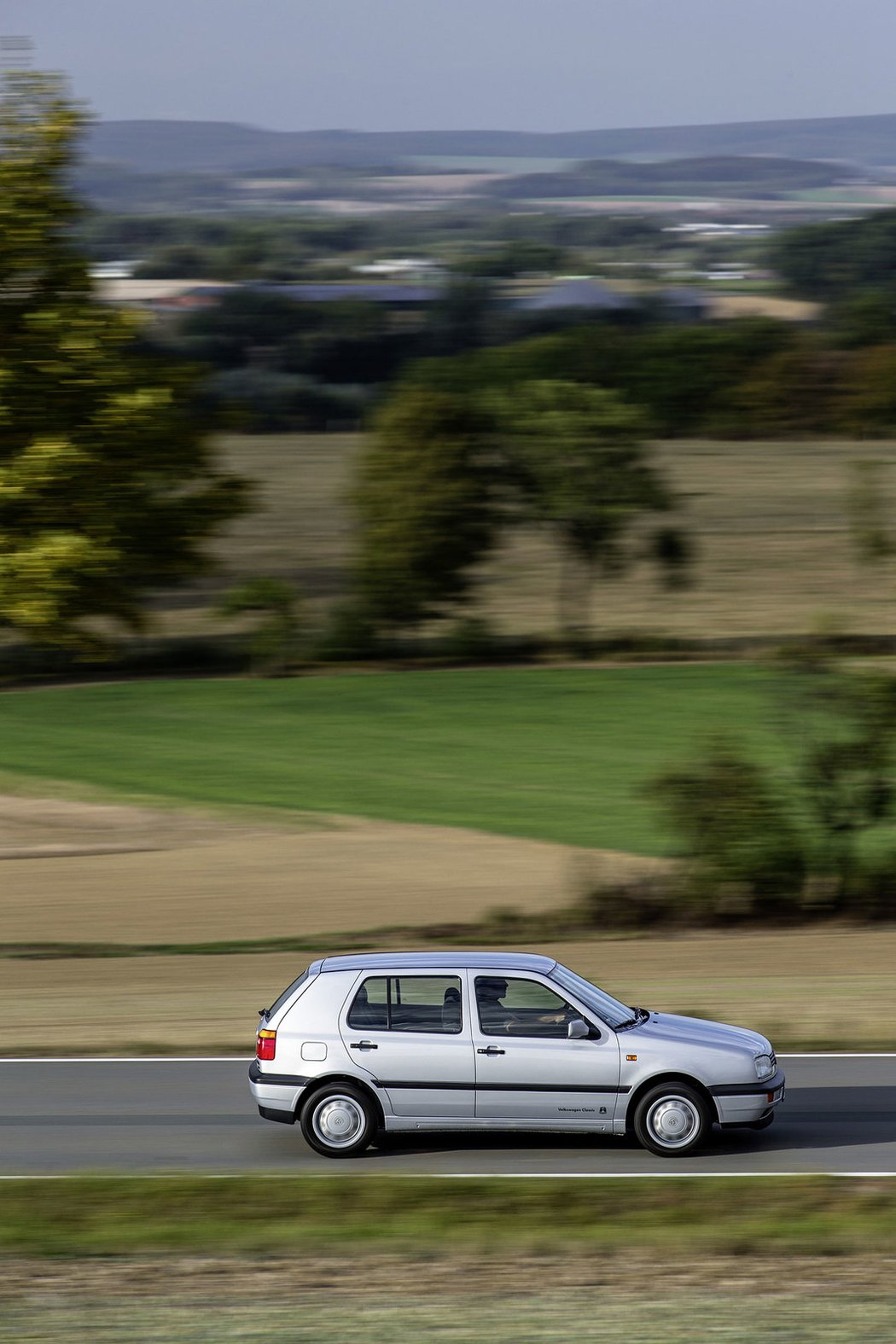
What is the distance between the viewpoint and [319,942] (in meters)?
19.4

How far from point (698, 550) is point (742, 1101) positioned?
53.2 meters

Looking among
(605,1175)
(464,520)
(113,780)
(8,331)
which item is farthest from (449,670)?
(605,1175)

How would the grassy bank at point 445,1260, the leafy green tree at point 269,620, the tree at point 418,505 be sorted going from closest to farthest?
the grassy bank at point 445,1260 < the leafy green tree at point 269,620 < the tree at point 418,505

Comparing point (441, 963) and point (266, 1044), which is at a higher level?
point (441, 963)

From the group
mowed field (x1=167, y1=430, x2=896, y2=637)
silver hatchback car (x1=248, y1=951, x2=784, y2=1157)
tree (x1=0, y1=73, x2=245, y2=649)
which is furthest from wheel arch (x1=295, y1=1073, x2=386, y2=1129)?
mowed field (x1=167, y1=430, x2=896, y2=637)

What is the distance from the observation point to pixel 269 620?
4475 cm

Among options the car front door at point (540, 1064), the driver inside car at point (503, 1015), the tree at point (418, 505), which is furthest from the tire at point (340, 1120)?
the tree at point (418, 505)

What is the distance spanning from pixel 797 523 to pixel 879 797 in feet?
153

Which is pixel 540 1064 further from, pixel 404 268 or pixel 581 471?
pixel 404 268

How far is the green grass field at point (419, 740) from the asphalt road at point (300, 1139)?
1254cm

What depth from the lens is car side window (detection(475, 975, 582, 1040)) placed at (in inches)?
402

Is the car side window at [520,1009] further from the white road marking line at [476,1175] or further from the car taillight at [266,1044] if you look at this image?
the car taillight at [266,1044]

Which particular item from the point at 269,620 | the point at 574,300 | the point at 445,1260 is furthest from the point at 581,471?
the point at 574,300

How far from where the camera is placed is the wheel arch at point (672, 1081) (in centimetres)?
1016
